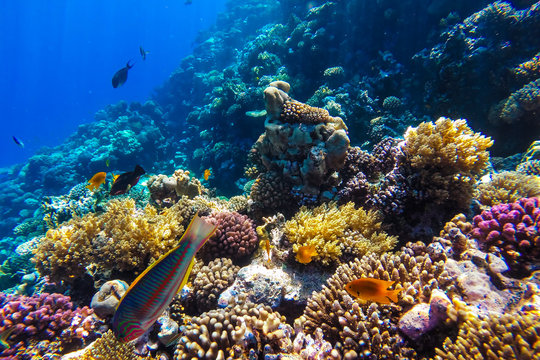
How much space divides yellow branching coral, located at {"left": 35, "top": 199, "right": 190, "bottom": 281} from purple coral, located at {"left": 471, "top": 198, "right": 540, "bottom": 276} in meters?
5.09

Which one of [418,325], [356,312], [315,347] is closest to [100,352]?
[315,347]

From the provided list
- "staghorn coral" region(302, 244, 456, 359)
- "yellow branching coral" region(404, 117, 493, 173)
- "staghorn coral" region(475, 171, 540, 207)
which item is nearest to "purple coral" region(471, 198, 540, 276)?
"staghorn coral" region(302, 244, 456, 359)

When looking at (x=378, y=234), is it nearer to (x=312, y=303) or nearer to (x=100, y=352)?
(x=312, y=303)

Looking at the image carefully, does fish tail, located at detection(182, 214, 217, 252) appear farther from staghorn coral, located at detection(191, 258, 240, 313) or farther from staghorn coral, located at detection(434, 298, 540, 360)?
A: staghorn coral, located at detection(191, 258, 240, 313)

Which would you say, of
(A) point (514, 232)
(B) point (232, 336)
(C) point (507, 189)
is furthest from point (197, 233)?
(C) point (507, 189)

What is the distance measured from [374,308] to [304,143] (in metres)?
3.38

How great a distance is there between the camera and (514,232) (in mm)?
3121

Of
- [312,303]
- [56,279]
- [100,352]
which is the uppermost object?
[56,279]

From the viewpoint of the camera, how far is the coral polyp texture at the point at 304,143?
4.91 m

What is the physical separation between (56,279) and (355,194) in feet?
19.9

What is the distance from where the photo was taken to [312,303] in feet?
9.73

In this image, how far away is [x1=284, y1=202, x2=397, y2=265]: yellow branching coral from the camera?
3533mm

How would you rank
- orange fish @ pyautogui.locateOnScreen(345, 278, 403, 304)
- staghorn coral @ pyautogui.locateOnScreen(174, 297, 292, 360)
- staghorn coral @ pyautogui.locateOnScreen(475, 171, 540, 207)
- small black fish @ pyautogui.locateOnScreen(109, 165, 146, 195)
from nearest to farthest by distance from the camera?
1. orange fish @ pyautogui.locateOnScreen(345, 278, 403, 304)
2. staghorn coral @ pyautogui.locateOnScreen(174, 297, 292, 360)
3. staghorn coral @ pyautogui.locateOnScreen(475, 171, 540, 207)
4. small black fish @ pyautogui.locateOnScreen(109, 165, 146, 195)

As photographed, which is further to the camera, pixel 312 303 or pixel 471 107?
pixel 471 107
